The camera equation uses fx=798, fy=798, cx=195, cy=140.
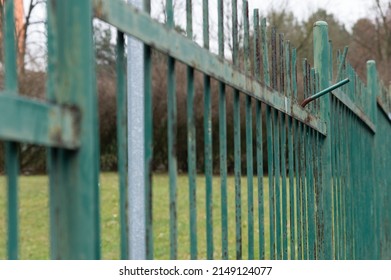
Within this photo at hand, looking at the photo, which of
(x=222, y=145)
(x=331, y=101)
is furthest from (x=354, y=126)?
(x=222, y=145)

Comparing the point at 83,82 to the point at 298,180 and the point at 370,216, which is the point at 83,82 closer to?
the point at 298,180

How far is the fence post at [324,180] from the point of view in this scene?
3.00m

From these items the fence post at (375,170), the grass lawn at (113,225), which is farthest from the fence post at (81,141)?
the grass lawn at (113,225)

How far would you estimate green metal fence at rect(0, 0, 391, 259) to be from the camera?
40.8 inches

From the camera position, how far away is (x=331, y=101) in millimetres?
3211

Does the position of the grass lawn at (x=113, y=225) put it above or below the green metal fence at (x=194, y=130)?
below

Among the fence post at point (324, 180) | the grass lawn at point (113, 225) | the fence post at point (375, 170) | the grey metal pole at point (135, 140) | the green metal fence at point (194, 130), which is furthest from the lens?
the grass lawn at point (113, 225)

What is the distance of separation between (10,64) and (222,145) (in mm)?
840

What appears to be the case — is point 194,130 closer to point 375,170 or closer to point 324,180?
point 324,180

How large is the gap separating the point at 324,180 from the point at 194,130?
5.32 feet

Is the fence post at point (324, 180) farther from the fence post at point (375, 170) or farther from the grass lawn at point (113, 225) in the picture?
the grass lawn at point (113, 225)

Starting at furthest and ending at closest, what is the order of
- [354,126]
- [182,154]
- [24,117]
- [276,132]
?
[182,154] → [354,126] → [276,132] → [24,117]

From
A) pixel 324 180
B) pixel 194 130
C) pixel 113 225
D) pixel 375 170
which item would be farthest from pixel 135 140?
pixel 113 225

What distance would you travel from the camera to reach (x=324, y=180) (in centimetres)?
311
